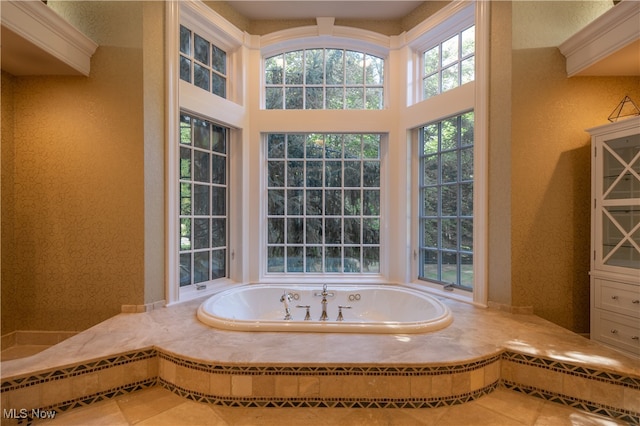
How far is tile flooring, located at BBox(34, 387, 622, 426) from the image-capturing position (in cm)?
151

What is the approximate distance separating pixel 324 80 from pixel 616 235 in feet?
8.56

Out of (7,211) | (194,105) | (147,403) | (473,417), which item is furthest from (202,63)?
(473,417)

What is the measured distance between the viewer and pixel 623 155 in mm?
2041

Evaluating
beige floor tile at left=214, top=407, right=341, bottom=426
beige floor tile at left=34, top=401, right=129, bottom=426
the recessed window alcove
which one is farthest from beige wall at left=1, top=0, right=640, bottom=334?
beige floor tile at left=214, top=407, right=341, bottom=426

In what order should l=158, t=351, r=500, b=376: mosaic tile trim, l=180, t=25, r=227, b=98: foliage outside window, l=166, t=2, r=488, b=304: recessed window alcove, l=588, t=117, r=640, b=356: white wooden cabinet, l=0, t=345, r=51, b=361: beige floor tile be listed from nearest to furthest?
1. l=158, t=351, r=500, b=376: mosaic tile trim
2. l=588, t=117, r=640, b=356: white wooden cabinet
3. l=0, t=345, r=51, b=361: beige floor tile
4. l=180, t=25, r=227, b=98: foliage outside window
5. l=166, t=2, r=488, b=304: recessed window alcove

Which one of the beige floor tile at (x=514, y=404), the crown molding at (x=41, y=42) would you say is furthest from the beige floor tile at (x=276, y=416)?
the crown molding at (x=41, y=42)

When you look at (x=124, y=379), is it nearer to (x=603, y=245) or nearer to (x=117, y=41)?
(x=117, y=41)

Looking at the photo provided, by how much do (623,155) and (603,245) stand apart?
0.58m

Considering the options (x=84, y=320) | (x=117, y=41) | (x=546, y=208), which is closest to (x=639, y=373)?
(x=546, y=208)

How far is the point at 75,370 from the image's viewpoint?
1646 mm

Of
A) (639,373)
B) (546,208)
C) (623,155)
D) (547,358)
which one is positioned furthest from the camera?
(546,208)

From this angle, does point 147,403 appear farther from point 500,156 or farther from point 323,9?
point 323,9

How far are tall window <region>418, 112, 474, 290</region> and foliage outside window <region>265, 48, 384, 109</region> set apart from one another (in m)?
0.70

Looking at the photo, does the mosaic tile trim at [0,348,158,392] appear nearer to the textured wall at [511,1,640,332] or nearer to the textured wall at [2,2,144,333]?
the textured wall at [2,2,144,333]
